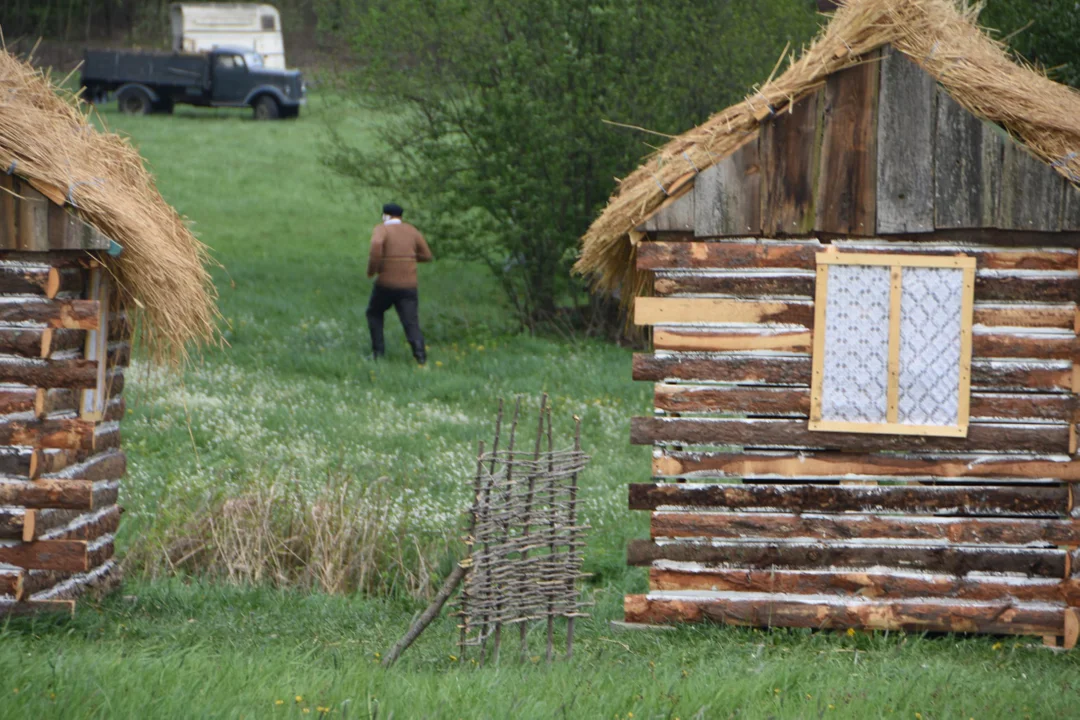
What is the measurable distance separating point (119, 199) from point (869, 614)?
189 inches

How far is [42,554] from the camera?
7023 millimetres

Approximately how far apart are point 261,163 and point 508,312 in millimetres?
15528

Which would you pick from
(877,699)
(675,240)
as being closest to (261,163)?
(675,240)

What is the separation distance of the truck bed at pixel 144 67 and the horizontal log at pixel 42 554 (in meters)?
31.3

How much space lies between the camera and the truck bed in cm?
3575

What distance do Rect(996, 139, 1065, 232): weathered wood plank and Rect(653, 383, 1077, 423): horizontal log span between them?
98cm

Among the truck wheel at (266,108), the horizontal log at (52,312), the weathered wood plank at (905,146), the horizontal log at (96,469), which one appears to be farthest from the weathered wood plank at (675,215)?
the truck wheel at (266,108)

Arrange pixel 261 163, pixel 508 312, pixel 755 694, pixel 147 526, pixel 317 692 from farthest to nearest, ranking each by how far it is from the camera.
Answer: pixel 261 163, pixel 508 312, pixel 147 526, pixel 755 694, pixel 317 692

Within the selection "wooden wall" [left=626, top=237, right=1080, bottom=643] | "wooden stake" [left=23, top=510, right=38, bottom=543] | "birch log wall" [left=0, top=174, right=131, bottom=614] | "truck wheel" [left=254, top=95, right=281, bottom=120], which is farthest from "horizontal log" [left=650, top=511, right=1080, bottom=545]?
"truck wheel" [left=254, top=95, right=281, bottom=120]

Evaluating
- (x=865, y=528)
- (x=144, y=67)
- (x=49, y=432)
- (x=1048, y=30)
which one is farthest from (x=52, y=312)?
(x=144, y=67)

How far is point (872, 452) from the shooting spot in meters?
7.36

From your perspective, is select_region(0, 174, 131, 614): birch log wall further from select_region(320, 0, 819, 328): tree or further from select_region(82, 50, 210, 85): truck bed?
select_region(82, 50, 210, 85): truck bed

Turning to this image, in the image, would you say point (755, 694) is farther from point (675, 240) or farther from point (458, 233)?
point (458, 233)

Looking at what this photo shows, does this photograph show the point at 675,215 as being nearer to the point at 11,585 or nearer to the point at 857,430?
the point at 857,430
